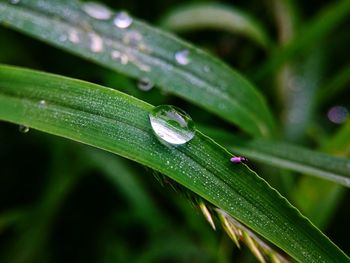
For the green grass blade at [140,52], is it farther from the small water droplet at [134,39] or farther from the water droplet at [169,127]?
the water droplet at [169,127]

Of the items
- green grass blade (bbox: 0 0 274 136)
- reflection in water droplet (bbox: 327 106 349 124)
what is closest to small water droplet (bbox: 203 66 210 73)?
green grass blade (bbox: 0 0 274 136)

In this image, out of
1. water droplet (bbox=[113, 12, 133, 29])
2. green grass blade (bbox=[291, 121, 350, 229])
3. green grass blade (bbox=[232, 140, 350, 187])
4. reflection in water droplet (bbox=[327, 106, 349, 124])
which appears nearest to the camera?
green grass blade (bbox=[232, 140, 350, 187])

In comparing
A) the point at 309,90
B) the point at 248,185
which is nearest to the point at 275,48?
the point at 309,90

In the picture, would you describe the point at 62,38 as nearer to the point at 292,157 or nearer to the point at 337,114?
the point at 292,157

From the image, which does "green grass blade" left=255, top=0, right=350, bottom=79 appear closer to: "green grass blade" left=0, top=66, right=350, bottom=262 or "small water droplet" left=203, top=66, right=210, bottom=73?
"small water droplet" left=203, top=66, right=210, bottom=73

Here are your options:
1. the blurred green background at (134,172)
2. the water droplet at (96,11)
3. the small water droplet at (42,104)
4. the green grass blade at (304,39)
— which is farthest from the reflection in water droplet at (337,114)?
the small water droplet at (42,104)

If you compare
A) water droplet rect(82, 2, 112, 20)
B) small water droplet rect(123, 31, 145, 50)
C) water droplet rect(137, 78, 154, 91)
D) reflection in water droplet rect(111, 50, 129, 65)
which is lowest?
water droplet rect(137, 78, 154, 91)

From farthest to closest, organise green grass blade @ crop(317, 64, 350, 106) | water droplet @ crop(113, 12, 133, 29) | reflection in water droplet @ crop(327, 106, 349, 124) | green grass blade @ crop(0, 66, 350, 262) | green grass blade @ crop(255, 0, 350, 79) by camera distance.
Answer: reflection in water droplet @ crop(327, 106, 349, 124), green grass blade @ crop(317, 64, 350, 106), green grass blade @ crop(255, 0, 350, 79), water droplet @ crop(113, 12, 133, 29), green grass blade @ crop(0, 66, 350, 262)

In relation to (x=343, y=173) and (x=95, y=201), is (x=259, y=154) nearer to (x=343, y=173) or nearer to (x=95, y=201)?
(x=343, y=173)

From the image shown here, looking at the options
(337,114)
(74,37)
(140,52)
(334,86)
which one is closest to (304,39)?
(334,86)
